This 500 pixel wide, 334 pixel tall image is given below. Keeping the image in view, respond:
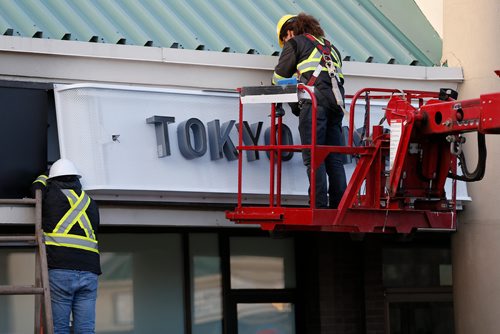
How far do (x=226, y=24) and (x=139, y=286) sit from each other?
2.93 meters

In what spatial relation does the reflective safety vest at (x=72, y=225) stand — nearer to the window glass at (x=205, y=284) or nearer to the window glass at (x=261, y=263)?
the window glass at (x=205, y=284)

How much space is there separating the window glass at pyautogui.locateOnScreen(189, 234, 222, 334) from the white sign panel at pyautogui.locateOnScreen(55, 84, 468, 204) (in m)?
1.70

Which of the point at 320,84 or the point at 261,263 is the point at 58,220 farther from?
the point at 261,263

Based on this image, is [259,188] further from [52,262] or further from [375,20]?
[375,20]

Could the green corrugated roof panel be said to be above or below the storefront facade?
above

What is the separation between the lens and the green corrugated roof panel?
1180cm

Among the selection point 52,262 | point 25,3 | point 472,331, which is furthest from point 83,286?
point 472,331

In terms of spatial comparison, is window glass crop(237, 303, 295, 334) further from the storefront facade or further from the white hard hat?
the white hard hat

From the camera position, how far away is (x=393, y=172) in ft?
32.9

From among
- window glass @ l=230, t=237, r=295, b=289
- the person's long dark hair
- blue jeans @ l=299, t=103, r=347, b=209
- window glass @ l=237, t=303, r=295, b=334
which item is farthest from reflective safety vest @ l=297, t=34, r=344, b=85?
window glass @ l=237, t=303, r=295, b=334

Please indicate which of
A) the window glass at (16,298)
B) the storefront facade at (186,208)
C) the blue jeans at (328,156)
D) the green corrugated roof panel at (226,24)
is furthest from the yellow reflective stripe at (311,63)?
the window glass at (16,298)

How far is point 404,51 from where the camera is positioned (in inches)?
538

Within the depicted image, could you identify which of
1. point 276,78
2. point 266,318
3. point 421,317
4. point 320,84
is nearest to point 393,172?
point 320,84

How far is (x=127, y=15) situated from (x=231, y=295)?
3.36 metres
